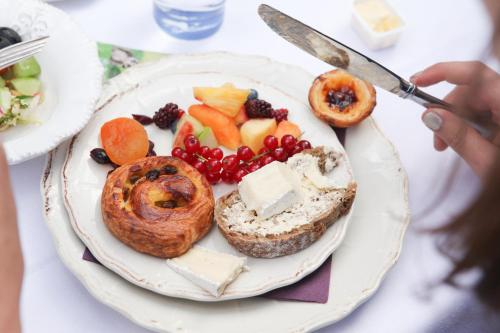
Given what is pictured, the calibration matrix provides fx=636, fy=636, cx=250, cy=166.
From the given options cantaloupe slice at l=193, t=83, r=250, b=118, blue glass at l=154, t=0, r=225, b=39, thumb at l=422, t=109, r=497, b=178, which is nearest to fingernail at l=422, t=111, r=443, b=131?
thumb at l=422, t=109, r=497, b=178

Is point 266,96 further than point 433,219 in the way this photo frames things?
Yes

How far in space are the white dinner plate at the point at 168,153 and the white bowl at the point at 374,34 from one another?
8.9 inches

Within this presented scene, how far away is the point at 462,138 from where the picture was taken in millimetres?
1123

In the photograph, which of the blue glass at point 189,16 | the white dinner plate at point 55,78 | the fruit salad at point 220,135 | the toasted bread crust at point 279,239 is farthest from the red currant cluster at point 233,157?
the blue glass at point 189,16

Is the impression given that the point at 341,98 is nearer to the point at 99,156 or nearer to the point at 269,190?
the point at 269,190

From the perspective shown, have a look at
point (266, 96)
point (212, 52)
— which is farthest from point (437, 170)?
point (212, 52)

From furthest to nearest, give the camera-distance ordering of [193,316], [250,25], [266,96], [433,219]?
[250,25] < [266,96] < [433,219] < [193,316]

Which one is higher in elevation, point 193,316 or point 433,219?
point 433,219

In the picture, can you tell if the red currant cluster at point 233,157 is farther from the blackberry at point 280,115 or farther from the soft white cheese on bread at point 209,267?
the soft white cheese on bread at point 209,267

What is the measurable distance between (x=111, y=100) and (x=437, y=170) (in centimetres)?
69

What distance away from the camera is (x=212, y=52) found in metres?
1.42

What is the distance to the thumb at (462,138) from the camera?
3.68ft

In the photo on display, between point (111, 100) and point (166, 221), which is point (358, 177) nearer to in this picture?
point (166, 221)

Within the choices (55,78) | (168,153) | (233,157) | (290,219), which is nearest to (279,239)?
(290,219)
